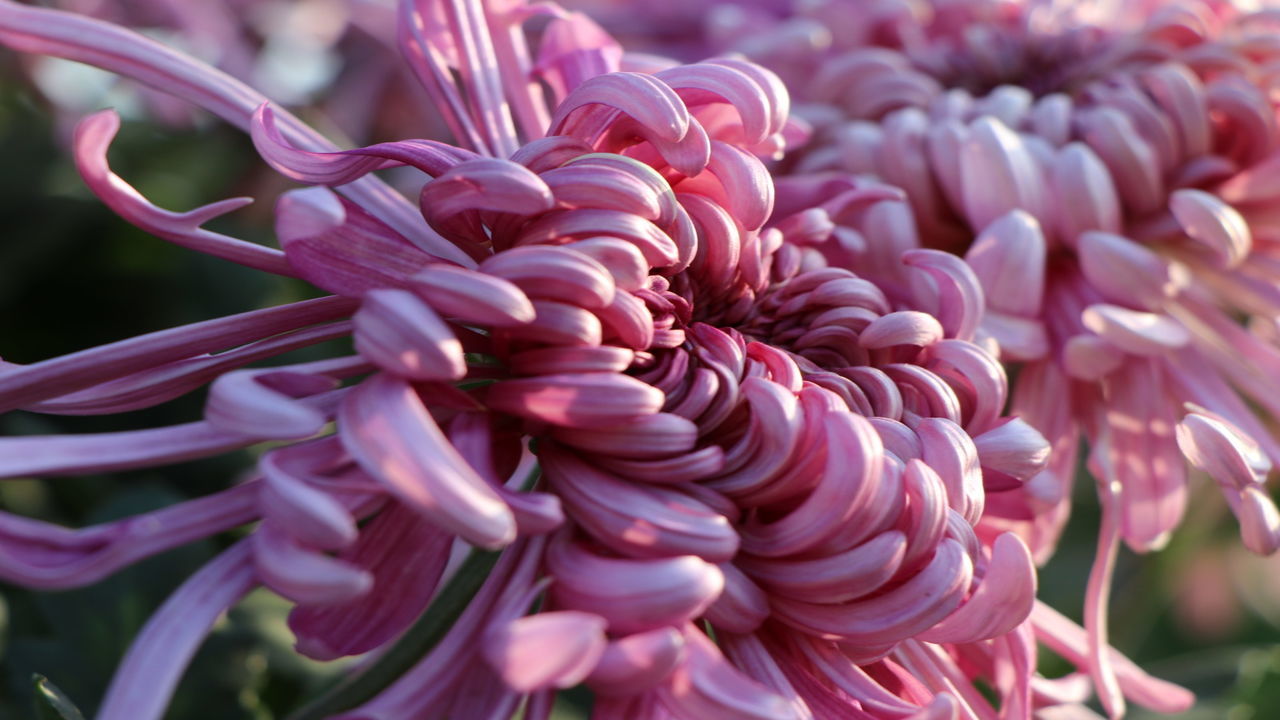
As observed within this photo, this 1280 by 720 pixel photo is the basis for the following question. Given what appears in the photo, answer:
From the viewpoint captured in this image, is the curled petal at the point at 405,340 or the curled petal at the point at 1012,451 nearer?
the curled petal at the point at 405,340

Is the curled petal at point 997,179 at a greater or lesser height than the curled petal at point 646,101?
lesser

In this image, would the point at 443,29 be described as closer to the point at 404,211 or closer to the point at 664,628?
the point at 404,211

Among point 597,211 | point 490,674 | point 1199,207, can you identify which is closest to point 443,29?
point 597,211

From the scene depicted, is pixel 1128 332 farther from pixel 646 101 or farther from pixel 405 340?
pixel 405 340

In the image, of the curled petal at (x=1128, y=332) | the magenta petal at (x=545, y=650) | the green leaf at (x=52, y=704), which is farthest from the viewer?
the curled petal at (x=1128, y=332)

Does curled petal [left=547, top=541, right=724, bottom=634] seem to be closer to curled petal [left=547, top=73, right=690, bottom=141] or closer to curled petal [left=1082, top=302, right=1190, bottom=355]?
curled petal [left=547, top=73, right=690, bottom=141]

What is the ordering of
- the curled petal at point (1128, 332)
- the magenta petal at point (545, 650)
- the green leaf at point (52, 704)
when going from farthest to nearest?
the curled petal at point (1128, 332) → the green leaf at point (52, 704) → the magenta petal at point (545, 650)

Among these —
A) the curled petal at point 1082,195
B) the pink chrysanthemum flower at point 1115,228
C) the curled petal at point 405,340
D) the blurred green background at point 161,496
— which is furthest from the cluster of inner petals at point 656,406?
the blurred green background at point 161,496

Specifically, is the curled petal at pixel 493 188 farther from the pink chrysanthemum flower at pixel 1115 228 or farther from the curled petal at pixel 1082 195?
the curled petal at pixel 1082 195
